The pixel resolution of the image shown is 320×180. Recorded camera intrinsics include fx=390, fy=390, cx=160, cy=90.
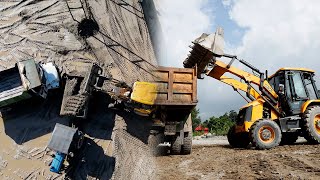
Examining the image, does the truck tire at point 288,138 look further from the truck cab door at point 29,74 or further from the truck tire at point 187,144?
the truck cab door at point 29,74

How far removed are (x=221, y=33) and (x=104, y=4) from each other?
347cm

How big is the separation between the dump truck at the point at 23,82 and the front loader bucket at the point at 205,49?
519 centimetres

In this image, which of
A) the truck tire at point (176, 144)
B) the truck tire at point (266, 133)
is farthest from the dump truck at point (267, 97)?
the truck tire at point (176, 144)

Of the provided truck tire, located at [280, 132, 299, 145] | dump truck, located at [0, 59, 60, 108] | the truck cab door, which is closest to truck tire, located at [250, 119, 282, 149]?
truck tire, located at [280, 132, 299, 145]

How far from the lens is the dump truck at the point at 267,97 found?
387 inches

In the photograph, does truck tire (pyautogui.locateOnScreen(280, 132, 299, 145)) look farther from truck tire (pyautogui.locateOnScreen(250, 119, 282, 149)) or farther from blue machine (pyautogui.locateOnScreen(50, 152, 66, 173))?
blue machine (pyautogui.locateOnScreen(50, 152, 66, 173))

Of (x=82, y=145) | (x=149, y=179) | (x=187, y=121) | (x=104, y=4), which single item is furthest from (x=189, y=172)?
(x=104, y=4)

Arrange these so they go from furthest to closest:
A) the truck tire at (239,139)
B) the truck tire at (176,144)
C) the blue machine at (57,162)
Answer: the truck tire at (239,139), the truck tire at (176,144), the blue machine at (57,162)

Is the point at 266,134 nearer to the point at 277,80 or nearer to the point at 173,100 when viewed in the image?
the point at 277,80

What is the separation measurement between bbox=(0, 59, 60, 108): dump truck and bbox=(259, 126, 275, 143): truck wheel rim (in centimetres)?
652

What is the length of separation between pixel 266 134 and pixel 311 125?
1178 millimetres

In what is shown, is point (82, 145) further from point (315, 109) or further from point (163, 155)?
point (315, 109)

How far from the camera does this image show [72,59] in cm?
589

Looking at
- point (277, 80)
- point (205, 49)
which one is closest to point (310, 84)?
point (277, 80)
